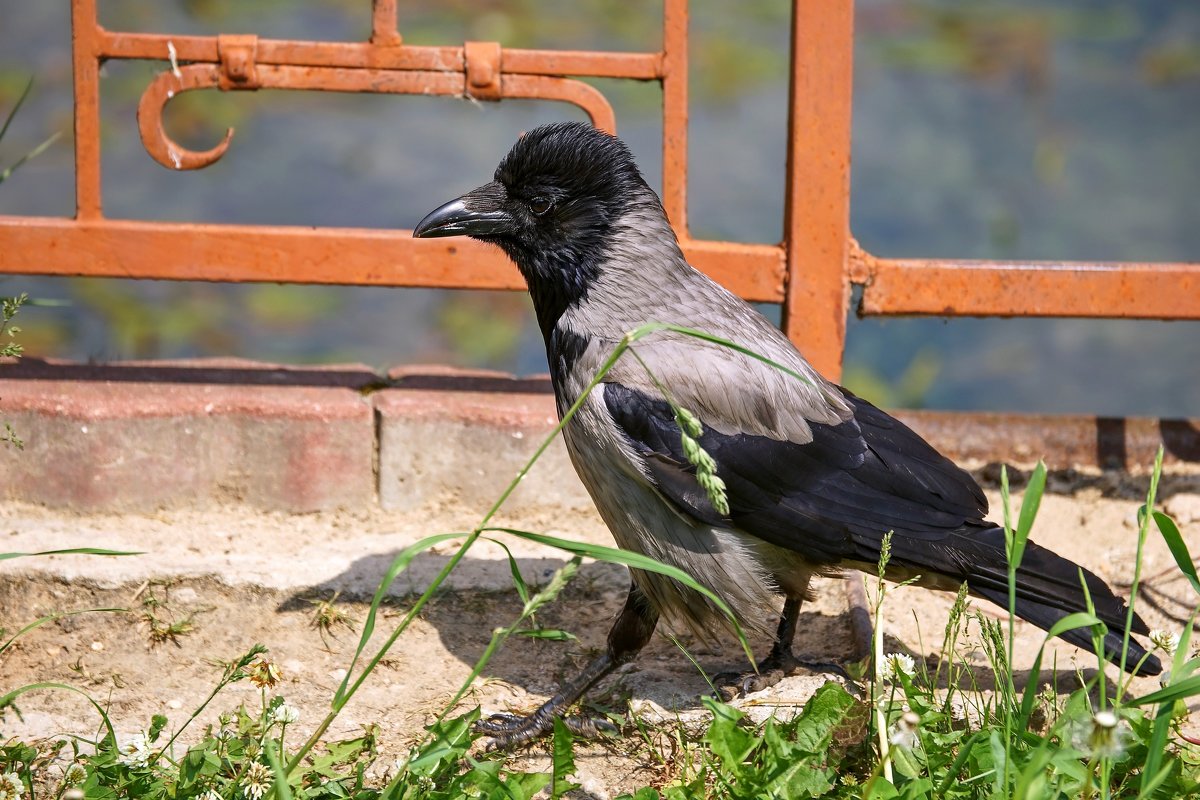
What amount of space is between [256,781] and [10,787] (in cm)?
46

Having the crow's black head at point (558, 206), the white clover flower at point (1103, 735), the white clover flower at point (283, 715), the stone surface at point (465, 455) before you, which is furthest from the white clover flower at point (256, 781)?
the stone surface at point (465, 455)

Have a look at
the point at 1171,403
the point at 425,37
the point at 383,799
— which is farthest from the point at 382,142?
the point at 383,799

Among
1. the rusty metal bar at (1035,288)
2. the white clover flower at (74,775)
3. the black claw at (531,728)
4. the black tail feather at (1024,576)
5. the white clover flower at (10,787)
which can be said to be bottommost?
the black claw at (531,728)

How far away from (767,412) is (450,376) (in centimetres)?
157

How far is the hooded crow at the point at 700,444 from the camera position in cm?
317

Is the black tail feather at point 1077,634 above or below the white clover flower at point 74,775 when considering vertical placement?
above

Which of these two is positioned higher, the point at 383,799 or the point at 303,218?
the point at 303,218

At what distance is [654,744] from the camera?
3059 millimetres

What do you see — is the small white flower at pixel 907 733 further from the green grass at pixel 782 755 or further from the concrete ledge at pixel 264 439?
the concrete ledge at pixel 264 439

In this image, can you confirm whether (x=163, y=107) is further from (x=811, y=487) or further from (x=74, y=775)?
(x=811, y=487)

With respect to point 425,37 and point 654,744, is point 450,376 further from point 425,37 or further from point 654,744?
point 425,37

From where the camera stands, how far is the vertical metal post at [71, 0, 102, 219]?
400 centimetres

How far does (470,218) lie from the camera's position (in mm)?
3496

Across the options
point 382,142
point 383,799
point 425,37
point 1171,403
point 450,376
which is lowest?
point 1171,403
